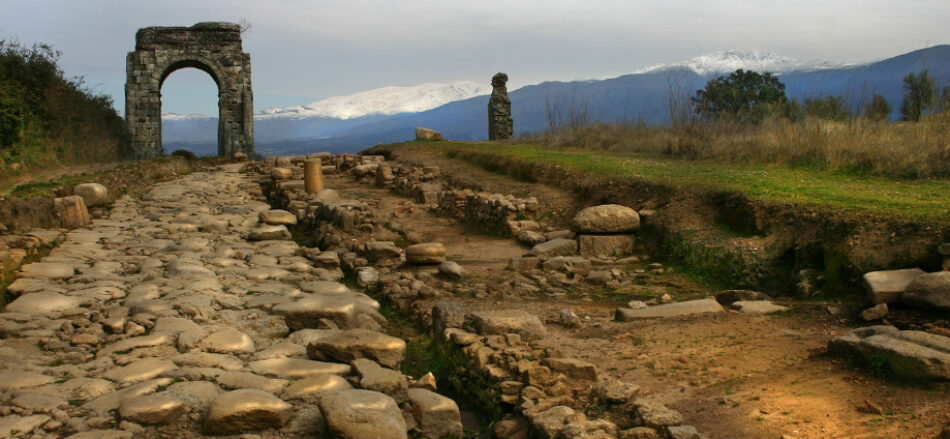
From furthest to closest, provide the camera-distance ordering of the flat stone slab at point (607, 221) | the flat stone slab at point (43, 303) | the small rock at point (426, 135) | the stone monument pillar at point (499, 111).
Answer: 1. the stone monument pillar at point (499, 111)
2. the small rock at point (426, 135)
3. the flat stone slab at point (607, 221)
4. the flat stone slab at point (43, 303)

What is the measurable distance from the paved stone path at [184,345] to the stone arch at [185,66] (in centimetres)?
1457

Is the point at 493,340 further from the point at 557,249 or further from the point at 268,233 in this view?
the point at 268,233

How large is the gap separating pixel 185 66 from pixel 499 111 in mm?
10342

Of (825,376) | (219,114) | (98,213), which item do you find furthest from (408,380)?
(219,114)

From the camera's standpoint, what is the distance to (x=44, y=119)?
16844 millimetres

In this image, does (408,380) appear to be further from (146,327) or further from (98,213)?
(98,213)

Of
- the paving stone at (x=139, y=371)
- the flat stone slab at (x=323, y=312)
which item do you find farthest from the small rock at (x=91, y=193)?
the paving stone at (x=139, y=371)

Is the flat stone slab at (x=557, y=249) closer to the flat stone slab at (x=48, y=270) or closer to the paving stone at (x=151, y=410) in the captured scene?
the flat stone slab at (x=48, y=270)

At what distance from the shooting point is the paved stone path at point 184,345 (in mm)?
3572

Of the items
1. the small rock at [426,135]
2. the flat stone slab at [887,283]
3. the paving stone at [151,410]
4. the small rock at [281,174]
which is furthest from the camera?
the small rock at [426,135]

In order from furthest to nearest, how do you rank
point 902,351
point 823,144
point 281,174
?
point 281,174 < point 823,144 < point 902,351

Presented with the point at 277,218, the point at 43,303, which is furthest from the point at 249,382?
the point at 277,218

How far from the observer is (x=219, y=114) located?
70.9 feet

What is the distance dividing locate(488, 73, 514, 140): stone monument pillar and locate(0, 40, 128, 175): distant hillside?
1153 centimetres
